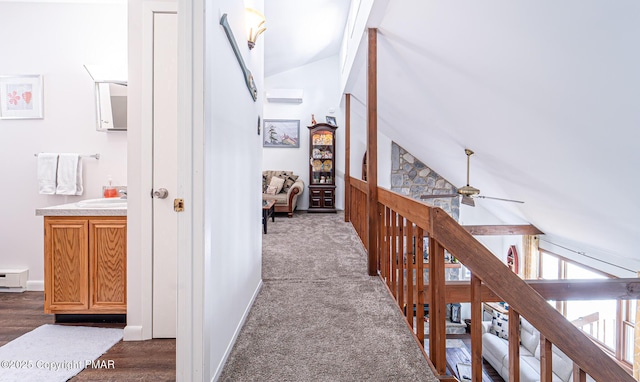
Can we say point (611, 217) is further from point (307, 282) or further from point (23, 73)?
point (23, 73)

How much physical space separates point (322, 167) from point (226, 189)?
4.88 meters

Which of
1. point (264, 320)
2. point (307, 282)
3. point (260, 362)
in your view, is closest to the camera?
point (260, 362)

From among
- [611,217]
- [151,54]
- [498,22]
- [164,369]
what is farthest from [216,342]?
[611,217]

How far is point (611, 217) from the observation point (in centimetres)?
291

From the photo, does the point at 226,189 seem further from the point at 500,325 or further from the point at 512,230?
the point at 500,325

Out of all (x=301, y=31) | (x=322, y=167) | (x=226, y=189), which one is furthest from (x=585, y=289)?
(x=301, y=31)

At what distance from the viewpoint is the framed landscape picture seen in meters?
6.78

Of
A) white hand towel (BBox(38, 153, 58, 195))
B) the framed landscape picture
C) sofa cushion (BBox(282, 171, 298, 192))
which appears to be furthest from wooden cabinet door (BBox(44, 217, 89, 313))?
the framed landscape picture

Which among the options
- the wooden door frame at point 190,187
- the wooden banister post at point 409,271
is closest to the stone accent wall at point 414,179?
the wooden banister post at point 409,271

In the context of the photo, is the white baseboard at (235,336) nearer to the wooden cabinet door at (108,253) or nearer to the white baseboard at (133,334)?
the white baseboard at (133,334)

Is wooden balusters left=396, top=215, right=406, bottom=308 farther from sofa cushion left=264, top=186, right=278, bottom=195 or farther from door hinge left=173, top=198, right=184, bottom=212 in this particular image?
sofa cushion left=264, top=186, right=278, bottom=195

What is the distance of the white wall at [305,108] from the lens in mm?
6801

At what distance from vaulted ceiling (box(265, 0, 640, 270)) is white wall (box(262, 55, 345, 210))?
232 cm

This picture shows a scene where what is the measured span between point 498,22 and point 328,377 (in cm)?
229
